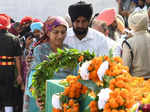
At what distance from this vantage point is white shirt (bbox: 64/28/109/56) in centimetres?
481

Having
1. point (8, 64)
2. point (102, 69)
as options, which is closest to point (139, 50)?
point (102, 69)

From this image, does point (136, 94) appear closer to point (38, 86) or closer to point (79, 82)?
point (79, 82)

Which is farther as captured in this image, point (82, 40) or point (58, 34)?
point (82, 40)

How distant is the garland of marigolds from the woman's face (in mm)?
465

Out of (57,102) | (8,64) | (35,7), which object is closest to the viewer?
(57,102)

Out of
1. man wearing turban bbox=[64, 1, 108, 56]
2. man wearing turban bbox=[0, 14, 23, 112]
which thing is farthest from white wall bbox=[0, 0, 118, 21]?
man wearing turban bbox=[64, 1, 108, 56]

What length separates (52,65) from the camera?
406 centimetres

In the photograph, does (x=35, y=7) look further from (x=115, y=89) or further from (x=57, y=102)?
(x=115, y=89)

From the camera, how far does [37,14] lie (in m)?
10.6

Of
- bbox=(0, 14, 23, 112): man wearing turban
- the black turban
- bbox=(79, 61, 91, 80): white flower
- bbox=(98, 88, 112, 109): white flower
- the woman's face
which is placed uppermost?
the black turban

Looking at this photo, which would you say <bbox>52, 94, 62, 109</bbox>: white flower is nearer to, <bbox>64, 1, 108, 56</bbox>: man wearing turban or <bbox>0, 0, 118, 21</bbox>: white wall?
<bbox>64, 1, 108, 56</bbox>: man wearing turban

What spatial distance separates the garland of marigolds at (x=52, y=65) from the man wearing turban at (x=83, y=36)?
0.69 meters

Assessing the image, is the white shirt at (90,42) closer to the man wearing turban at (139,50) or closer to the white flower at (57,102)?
the man wearing turban at (139,50)

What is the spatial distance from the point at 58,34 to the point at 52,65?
2.09 ft
